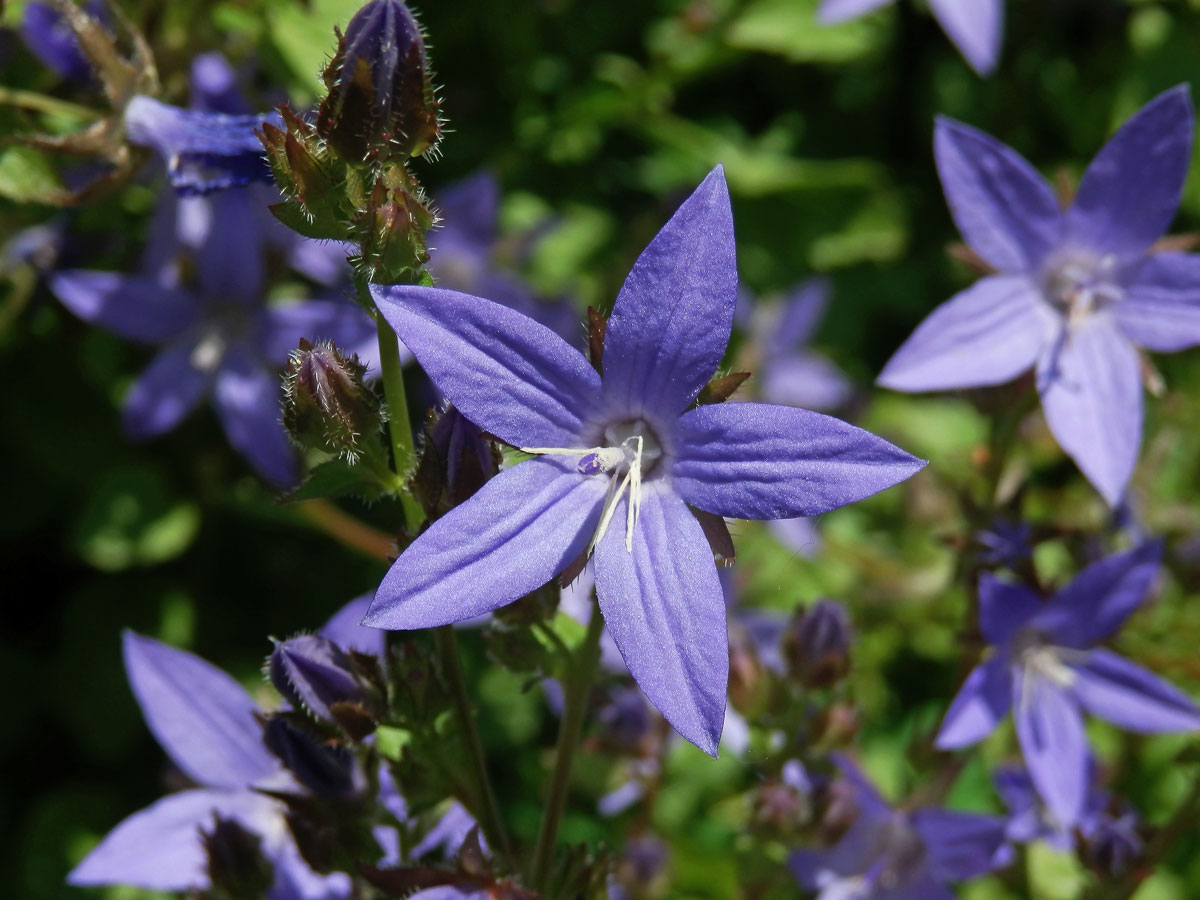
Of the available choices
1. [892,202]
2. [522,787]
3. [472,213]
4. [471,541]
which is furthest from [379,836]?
[892,202]

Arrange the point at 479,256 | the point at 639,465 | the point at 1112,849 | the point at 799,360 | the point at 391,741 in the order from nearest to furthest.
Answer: the point at 639,465
the point at 391,741
the point at 1112,849
the point at 479,256
the point at 799,360

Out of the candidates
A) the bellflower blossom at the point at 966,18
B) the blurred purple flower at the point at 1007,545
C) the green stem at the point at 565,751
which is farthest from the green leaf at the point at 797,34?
the green stem at the point at 565,751

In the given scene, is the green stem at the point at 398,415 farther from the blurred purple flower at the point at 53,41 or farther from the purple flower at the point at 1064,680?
the blurred purple flower at the point at 53,41

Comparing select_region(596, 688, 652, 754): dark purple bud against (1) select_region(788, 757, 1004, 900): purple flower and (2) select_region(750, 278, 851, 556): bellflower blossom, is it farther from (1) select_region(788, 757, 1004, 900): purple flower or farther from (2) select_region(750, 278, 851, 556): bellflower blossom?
(2) select_region(750, 278, 851, 556): bellflower blossom

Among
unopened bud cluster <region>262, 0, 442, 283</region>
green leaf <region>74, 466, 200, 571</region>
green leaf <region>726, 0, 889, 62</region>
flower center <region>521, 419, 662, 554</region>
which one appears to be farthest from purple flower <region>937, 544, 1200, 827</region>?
green leaf <region>74, 466, 200, 571</region>

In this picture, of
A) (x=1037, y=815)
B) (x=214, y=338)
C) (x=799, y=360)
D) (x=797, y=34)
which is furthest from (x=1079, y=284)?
(x=214, y=338)

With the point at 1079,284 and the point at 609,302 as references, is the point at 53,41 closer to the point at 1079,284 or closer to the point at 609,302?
the point at 609,302

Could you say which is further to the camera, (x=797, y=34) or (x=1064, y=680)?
(x=797, y=34)

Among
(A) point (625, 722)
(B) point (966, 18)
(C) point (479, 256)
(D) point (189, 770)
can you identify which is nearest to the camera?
(D) point (189, 770)
